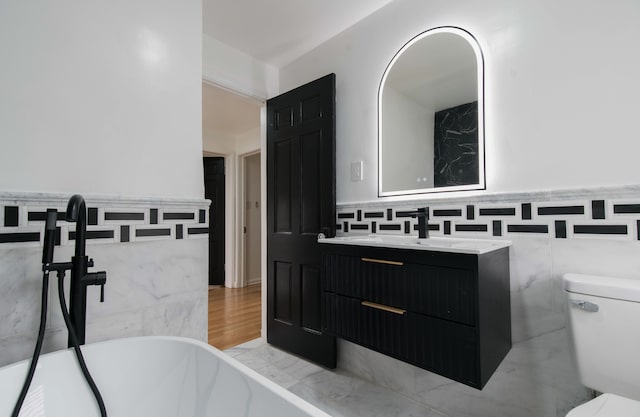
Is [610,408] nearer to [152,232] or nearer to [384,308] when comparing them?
[384,308]

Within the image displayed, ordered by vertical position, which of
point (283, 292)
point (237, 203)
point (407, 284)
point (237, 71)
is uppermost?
point (237, 71)

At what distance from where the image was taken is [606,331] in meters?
1.07

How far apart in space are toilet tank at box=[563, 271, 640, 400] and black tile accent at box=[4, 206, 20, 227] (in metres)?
2.03

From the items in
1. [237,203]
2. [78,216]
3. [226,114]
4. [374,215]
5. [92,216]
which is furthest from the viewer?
[237,203]

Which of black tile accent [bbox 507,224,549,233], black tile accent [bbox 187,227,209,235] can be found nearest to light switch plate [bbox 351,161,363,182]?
black tile accent [bbox 507,224,549,233]

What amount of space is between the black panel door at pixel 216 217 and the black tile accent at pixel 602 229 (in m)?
4.42

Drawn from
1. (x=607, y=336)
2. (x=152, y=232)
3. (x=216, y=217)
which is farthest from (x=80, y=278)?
(x=216, y=217)

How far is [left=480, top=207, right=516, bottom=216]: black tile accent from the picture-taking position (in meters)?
1.46

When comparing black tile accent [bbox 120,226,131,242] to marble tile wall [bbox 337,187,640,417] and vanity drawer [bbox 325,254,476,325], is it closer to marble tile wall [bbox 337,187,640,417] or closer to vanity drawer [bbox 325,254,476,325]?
vanity drawer [bbox 325,254,476,325]

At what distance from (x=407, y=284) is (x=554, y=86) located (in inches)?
44.0

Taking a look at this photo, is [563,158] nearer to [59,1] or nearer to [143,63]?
[143,63]

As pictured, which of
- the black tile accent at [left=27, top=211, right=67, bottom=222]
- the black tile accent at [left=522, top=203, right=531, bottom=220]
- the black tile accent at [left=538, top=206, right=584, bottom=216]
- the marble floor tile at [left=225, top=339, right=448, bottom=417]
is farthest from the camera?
the marble floor tile at [left=225, top=339, right=448, bottom=417]

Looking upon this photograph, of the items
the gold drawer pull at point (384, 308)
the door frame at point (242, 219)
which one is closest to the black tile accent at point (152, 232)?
the gold drawer pull at point (384, 308)

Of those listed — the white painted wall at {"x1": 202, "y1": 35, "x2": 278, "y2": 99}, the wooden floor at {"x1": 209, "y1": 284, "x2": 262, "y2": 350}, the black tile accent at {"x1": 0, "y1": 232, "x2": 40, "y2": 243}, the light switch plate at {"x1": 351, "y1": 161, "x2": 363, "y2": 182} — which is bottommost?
the wooden floor at {"x1": 209, "y1": 284, "x2": 262, "y2": 350}
